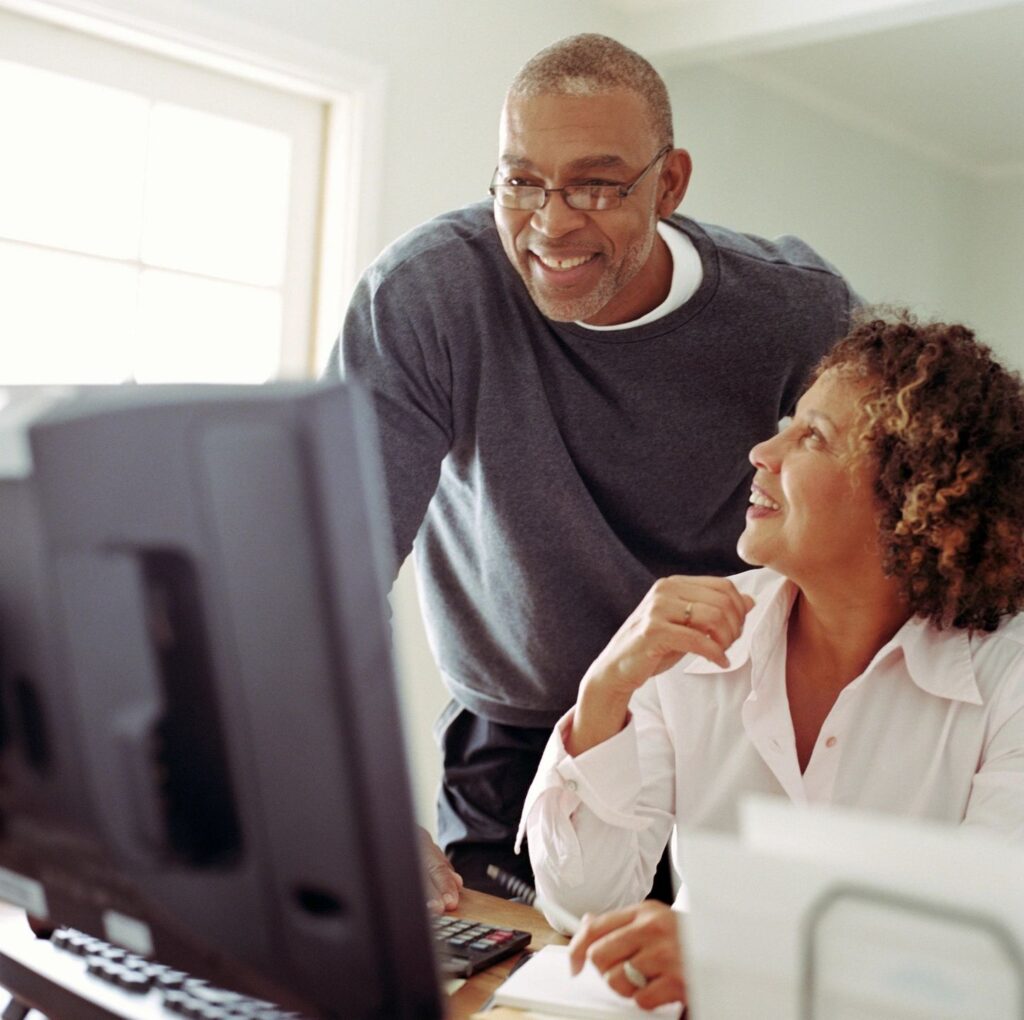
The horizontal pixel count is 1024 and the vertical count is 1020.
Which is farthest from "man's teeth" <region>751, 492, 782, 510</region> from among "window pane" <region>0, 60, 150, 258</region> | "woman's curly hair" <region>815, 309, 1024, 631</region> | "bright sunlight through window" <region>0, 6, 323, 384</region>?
"window pane" <region>0, 60, 150, 258</region>

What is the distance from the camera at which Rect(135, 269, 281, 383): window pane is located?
3.17 m

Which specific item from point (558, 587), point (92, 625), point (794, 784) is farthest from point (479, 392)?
point (92, 625)

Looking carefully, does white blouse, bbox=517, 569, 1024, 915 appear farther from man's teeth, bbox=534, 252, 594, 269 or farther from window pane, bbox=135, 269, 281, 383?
window pane, bbox=135, 269, 281, 383

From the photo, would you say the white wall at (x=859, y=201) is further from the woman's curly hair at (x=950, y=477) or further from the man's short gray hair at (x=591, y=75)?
the woman's curly hair at (x=950, y=477)

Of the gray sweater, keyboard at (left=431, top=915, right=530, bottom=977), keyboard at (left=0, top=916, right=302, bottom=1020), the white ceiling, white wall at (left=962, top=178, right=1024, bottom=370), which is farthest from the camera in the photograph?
white wall at (left=962, top=178, right=1024, bottom=370)

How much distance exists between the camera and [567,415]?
1881mm

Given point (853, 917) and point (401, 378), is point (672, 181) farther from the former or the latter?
point (853, 917)

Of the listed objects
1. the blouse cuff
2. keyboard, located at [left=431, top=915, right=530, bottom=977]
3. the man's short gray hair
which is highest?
the man's short gray hair

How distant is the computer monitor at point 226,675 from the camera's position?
24.5 inches

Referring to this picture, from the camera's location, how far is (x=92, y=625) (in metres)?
0.71

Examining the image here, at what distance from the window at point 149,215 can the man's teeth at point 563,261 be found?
1.35 m

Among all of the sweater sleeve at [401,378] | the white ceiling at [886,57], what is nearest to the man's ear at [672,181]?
the sweater sleeve at [401,378]

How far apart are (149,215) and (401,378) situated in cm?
163

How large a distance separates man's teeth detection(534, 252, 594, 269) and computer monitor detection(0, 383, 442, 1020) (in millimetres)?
1073
